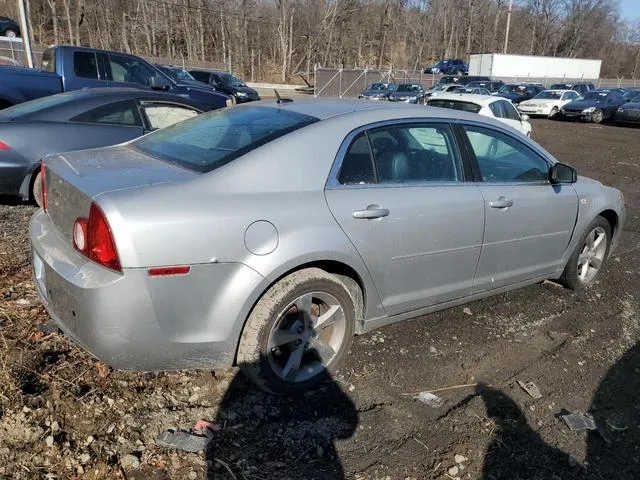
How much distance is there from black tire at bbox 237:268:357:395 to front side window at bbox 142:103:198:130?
4085 millimetres

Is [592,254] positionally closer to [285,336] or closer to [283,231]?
[285,336]

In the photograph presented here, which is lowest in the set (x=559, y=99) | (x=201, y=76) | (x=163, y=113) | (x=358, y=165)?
(x=559, y=99)

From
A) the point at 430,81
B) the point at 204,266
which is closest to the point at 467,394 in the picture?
the point at 204,266

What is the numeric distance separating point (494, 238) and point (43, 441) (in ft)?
9.51

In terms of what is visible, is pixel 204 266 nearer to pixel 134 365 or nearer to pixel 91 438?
pixel 134 365

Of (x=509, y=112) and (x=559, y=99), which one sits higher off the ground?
(x=509, y=112)

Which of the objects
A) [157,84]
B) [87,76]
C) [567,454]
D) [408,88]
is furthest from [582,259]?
[408,88]

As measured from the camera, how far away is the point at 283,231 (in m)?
2.71

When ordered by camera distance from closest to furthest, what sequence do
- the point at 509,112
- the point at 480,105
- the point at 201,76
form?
the point at 480,105, the point at 509,112, the point at 201,76

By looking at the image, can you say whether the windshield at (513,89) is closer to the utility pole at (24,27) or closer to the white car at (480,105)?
the white car at (480,105)

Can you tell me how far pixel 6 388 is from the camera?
276 centimetres

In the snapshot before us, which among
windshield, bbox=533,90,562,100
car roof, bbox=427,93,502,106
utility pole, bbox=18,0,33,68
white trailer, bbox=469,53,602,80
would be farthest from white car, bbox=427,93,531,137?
white trailer, bbox=469,53,602,80

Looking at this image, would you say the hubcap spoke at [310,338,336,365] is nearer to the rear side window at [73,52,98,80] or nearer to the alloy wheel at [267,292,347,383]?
the alloy wheel at [267,292,347,383]

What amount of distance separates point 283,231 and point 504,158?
2.08 meters
